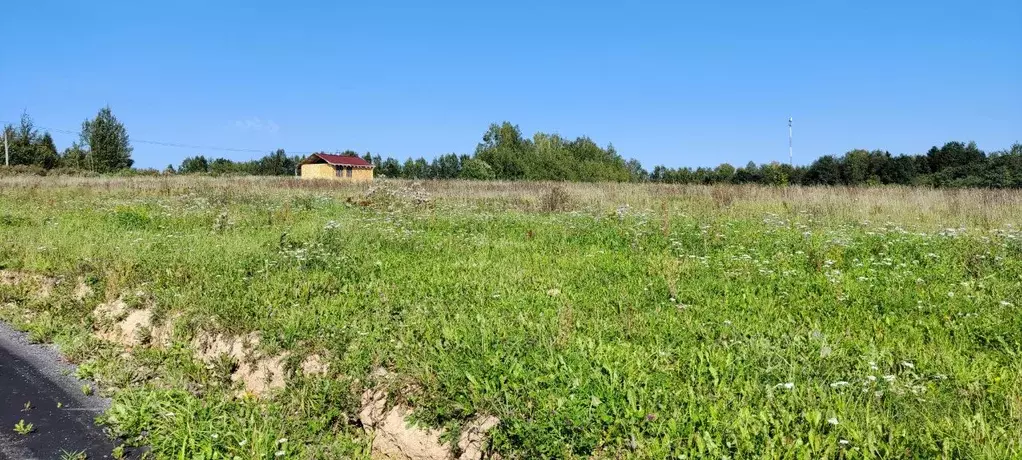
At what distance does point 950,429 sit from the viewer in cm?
309

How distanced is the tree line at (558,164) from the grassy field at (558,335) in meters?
23.7

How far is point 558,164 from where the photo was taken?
2042 inches

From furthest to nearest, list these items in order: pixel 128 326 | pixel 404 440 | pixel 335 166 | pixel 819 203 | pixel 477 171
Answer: pixel 335 166
pixel 477 171
pixel 819 203
pixel 128 326
pixel 404 440

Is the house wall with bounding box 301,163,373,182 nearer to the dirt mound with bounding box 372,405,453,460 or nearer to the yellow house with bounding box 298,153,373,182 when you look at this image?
the yellow house with bounding box 298,153,373,182

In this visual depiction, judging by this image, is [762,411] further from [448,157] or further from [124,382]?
[448,157]

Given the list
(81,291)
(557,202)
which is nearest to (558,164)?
(557,202)

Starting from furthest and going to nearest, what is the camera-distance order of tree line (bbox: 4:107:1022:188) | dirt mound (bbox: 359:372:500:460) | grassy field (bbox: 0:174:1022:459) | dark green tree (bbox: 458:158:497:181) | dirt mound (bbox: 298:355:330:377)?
dark green tree (bbox: 458:158:497:181), tree line (bbox: 4:107:1022:188), dirt mound (bbox: 298:355:330:377), dirt mound (bbox: 359:372:500:460), grassy field (bbox: 0:174:1022:459)

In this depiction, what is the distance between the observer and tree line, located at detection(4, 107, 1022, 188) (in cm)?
3281

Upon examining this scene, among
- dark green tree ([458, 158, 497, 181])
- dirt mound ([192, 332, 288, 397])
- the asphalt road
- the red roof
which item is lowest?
the asphalt road

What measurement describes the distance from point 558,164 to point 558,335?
47908 millimetres

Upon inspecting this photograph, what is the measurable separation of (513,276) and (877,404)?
152 inches

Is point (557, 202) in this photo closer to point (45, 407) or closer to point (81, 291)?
point (81, 291)

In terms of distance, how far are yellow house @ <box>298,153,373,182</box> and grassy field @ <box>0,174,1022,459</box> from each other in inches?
2159

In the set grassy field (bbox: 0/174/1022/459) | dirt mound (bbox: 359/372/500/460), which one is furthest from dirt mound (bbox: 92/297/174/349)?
dirt mound (bbox: 359/372/500/460)
